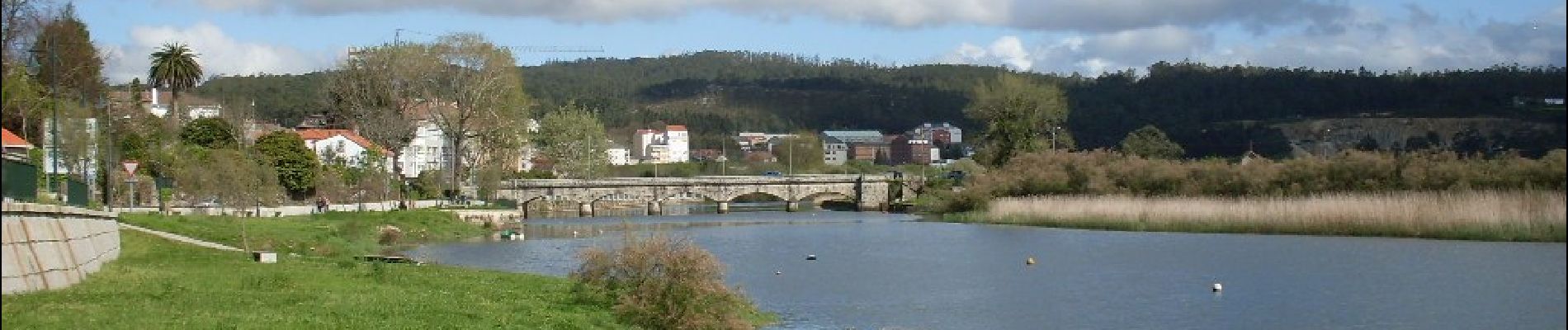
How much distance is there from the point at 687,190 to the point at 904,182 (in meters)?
17.2

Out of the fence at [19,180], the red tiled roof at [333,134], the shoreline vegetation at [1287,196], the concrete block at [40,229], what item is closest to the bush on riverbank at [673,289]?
the concrete block at [40,229]

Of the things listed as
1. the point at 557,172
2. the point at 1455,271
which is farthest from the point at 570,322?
the point at 557,172

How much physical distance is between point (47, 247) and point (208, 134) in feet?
220

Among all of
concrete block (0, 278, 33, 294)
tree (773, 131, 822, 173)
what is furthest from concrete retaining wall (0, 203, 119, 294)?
tree (773, 131, 822, 173)

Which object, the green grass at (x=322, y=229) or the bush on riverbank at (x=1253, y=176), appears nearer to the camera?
the green grass at (x=322, y=229)

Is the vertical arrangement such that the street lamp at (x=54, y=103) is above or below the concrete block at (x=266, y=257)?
above

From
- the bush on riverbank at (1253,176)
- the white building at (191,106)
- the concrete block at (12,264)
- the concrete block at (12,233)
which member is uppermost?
the white building at (191,106)

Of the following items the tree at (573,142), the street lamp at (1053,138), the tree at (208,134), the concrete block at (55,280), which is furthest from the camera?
the tree at (573,142)

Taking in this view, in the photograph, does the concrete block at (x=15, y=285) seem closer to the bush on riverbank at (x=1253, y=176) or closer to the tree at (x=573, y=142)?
the bush on riverbank at (x=1253, y=176)

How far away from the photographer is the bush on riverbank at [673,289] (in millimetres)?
Result: 25438

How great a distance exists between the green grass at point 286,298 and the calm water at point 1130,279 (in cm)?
427

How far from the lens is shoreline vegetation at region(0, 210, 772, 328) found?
18.9 metres

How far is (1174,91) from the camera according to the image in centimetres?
19375

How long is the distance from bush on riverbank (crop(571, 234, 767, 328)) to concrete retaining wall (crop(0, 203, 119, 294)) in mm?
8016
